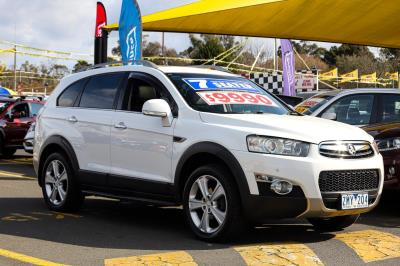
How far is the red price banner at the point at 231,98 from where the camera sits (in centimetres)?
608

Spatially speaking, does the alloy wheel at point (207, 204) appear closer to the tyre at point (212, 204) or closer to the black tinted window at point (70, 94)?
the tyre at point (212, 204)

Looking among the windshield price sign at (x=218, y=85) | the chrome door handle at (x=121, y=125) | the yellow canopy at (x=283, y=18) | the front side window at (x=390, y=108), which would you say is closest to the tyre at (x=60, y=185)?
the chrome door handle at (x=121, y=125)

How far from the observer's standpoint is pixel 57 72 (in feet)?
194

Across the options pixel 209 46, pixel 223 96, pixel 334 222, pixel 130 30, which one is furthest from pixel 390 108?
pixel 209 46

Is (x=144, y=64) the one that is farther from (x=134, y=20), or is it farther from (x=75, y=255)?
(x=134, y=20)

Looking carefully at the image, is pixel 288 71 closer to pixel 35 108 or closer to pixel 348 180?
pixel 35 108

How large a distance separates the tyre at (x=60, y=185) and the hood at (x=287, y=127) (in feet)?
7.41

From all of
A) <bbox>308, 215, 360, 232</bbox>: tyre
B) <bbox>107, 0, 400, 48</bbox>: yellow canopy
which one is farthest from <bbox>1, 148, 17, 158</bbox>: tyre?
<bbox>308, 215, 360, 232</bbox>: tyre

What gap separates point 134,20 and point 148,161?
21.8 feet

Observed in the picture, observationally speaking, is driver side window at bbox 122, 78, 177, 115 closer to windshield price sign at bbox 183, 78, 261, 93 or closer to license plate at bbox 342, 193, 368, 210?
windshield price sign at bbox 183, 78, 261, 93

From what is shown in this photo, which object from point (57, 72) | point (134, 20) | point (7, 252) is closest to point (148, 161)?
point (7, 252)

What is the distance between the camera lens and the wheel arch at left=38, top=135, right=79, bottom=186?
23.4 ft

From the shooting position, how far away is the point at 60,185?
744 centimetres

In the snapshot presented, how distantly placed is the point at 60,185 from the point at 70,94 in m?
1.16
